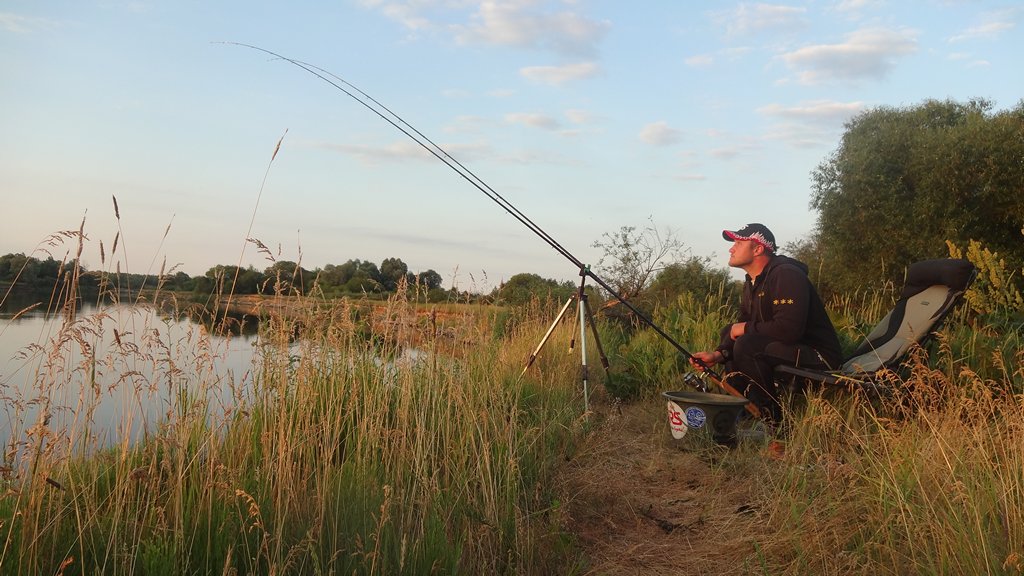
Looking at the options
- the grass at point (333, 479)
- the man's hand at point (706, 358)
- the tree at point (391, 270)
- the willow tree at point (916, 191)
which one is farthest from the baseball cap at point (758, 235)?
the willow tree at point (916, 191)

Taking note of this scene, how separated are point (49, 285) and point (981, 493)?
359 cm

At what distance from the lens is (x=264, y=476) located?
2635 millimetres

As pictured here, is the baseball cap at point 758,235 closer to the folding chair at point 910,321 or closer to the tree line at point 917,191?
the folding chair at point 910,321

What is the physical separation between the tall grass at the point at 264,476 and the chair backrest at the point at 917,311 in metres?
2.21

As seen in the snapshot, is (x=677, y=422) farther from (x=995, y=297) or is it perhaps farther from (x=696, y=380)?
(x=995, y=297)

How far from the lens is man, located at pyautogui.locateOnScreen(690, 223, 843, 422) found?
456cm

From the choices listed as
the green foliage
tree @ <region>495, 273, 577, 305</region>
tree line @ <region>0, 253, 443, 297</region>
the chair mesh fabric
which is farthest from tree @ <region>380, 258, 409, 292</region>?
tree @ <region>495, 273, 577, 305</region>

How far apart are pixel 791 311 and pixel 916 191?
16.3 metres

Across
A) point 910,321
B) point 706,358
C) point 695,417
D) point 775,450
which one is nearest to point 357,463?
point 695,417

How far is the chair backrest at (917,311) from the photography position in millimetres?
4516

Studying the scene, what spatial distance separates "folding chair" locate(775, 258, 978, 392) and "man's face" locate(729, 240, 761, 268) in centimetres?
76

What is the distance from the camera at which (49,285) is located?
9.84 ft

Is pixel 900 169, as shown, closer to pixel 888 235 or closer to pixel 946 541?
pixel 888 235

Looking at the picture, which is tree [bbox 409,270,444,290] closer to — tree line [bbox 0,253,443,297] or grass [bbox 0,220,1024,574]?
tree line [bbox 0,253,443,297]
